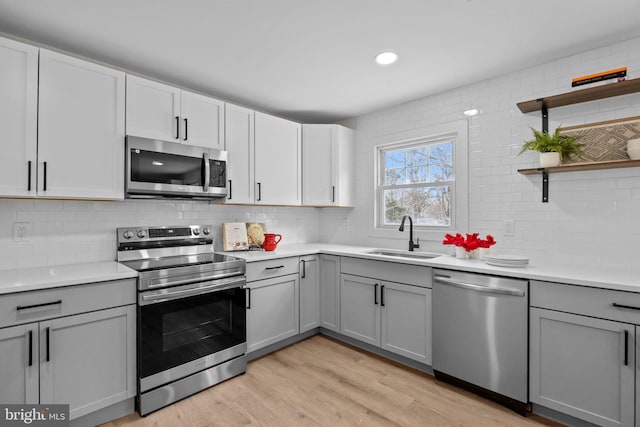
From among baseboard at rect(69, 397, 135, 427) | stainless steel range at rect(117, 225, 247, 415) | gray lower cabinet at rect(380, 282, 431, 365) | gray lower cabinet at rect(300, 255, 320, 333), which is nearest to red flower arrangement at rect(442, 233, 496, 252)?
gray lower cabinet at rect(380, 282, 431, 365)

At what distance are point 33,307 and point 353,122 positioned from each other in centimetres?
331

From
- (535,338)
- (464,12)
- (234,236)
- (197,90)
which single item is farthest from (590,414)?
(197,90)

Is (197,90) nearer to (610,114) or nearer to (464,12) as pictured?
(464,12)

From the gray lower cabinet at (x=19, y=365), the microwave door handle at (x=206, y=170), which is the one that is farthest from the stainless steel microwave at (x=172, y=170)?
the gray lower cabinet at (x=19, y=365)

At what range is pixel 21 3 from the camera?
176 cm

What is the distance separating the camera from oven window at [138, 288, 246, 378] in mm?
2041

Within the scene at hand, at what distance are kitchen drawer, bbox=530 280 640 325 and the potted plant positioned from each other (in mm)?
888

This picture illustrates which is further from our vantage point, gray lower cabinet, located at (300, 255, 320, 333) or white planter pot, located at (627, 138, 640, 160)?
gray lower cabinet, located at (300, 255, 320, 333)

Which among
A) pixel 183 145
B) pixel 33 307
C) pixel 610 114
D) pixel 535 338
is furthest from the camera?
pixel 183 145

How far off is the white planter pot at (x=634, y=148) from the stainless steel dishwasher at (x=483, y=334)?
40.2 inches

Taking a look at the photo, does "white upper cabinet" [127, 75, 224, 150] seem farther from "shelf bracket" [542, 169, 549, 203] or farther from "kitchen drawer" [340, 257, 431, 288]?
"shelf bracket" [542, 169, 549, 203]

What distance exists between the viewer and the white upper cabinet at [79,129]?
1992 mm

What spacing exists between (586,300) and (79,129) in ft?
10.7

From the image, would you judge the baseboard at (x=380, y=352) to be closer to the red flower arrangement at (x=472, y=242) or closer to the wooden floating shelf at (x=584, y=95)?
the red flower arrangement at (x=472, y=242)
